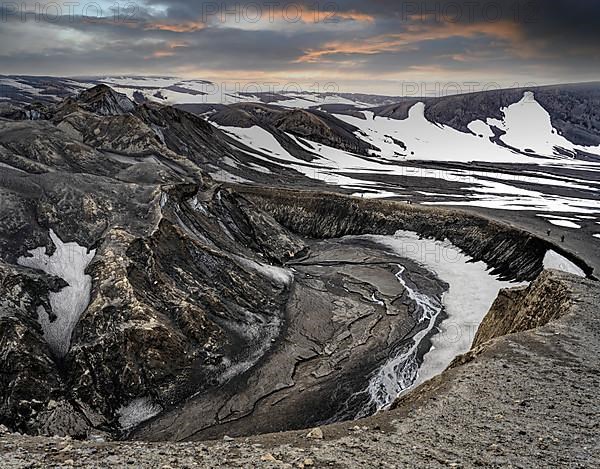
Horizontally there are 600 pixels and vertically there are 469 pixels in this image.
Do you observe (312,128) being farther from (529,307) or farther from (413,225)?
(529,307)

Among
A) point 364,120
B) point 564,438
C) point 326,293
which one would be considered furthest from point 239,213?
point 364,120

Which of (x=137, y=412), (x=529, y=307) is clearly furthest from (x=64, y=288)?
(x=529, y=307)

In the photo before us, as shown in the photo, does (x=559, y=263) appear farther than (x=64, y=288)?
Yes

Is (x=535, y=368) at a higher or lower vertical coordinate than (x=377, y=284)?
higher

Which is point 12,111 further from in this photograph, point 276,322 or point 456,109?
point 456,109

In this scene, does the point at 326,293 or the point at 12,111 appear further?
the point at 12,111

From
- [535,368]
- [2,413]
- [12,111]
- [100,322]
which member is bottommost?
[2,413]

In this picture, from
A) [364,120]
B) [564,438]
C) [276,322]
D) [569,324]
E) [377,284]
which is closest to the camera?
[564,438]

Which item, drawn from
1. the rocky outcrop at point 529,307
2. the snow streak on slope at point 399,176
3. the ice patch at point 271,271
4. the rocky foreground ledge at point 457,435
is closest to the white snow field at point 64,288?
the ice patch at point 271,271
